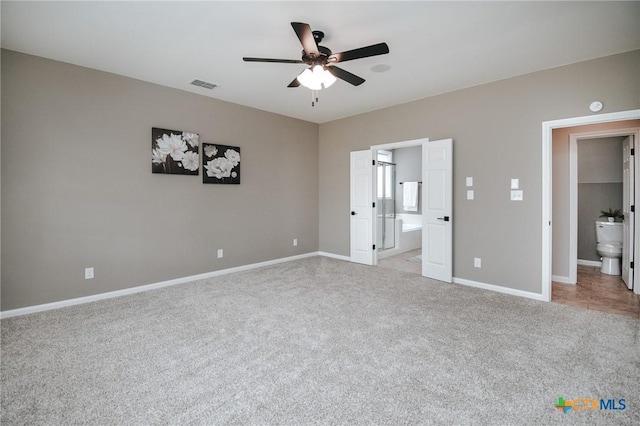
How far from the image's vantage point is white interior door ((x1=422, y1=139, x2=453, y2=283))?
13.8 feet

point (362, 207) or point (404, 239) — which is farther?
point (404, 239)

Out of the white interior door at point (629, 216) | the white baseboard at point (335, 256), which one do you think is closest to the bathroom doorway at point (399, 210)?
the white baseboard at point (335, 256)

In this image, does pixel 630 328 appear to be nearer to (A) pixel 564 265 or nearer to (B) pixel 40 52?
(A) pixel 564 265

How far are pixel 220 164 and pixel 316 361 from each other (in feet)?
11.1

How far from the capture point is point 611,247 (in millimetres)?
4461

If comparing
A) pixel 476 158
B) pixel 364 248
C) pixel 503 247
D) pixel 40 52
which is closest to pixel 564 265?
pixel 503 247

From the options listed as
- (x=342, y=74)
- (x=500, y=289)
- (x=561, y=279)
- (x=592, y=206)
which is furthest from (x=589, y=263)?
(x=342, y=74)

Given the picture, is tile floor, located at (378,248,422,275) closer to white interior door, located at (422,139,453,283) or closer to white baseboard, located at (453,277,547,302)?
white interior door, located at (422,139,453,283)

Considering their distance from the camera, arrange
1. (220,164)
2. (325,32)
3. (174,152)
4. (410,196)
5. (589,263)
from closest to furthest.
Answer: (325,32), (174,152), (220,164), (589,263), (410,196)

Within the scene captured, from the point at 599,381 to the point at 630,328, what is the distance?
124cm

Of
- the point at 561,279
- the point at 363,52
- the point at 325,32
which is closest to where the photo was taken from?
the point at 363,52

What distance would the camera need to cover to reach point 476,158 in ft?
13.2

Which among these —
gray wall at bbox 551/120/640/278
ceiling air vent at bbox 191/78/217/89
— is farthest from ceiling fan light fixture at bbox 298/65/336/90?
gray wall at bbox 551/120/640/278

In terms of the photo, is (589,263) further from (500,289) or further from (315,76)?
(315,76)
